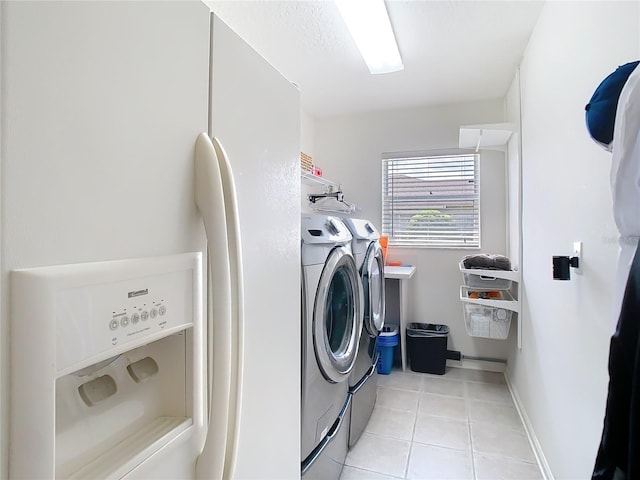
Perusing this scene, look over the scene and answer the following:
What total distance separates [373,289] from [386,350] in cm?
104

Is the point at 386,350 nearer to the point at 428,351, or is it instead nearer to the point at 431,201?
the point at 428,351

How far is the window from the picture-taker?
10.9 feet

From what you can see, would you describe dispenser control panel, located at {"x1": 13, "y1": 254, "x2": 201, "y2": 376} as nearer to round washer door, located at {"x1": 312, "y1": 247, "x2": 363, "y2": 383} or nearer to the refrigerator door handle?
the refrigerator door handle

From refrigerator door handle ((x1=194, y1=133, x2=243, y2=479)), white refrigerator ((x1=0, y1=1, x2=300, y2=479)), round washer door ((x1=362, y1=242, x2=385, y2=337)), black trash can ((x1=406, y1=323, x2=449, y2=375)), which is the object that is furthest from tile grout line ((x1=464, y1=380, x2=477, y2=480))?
refrigerator door handle ((x1=194, y1=133, x2=243, y2=479))

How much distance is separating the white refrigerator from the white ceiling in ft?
4.35

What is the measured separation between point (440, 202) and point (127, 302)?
3287 mm

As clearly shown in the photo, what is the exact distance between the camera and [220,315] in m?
0.62

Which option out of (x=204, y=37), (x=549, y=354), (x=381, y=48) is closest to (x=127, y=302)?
(x=204, y=37)

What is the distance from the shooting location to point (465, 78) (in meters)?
2.79

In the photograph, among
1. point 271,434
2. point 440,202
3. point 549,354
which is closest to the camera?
point 271,434

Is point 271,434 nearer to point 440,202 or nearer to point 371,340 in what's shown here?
point 371,340

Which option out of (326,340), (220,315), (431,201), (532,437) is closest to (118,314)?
(220,315)

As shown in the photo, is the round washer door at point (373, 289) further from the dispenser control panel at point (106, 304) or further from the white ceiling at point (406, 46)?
the dispenser control panel at point (106, 304)

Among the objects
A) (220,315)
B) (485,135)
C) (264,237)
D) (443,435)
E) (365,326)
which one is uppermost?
(485,135)
